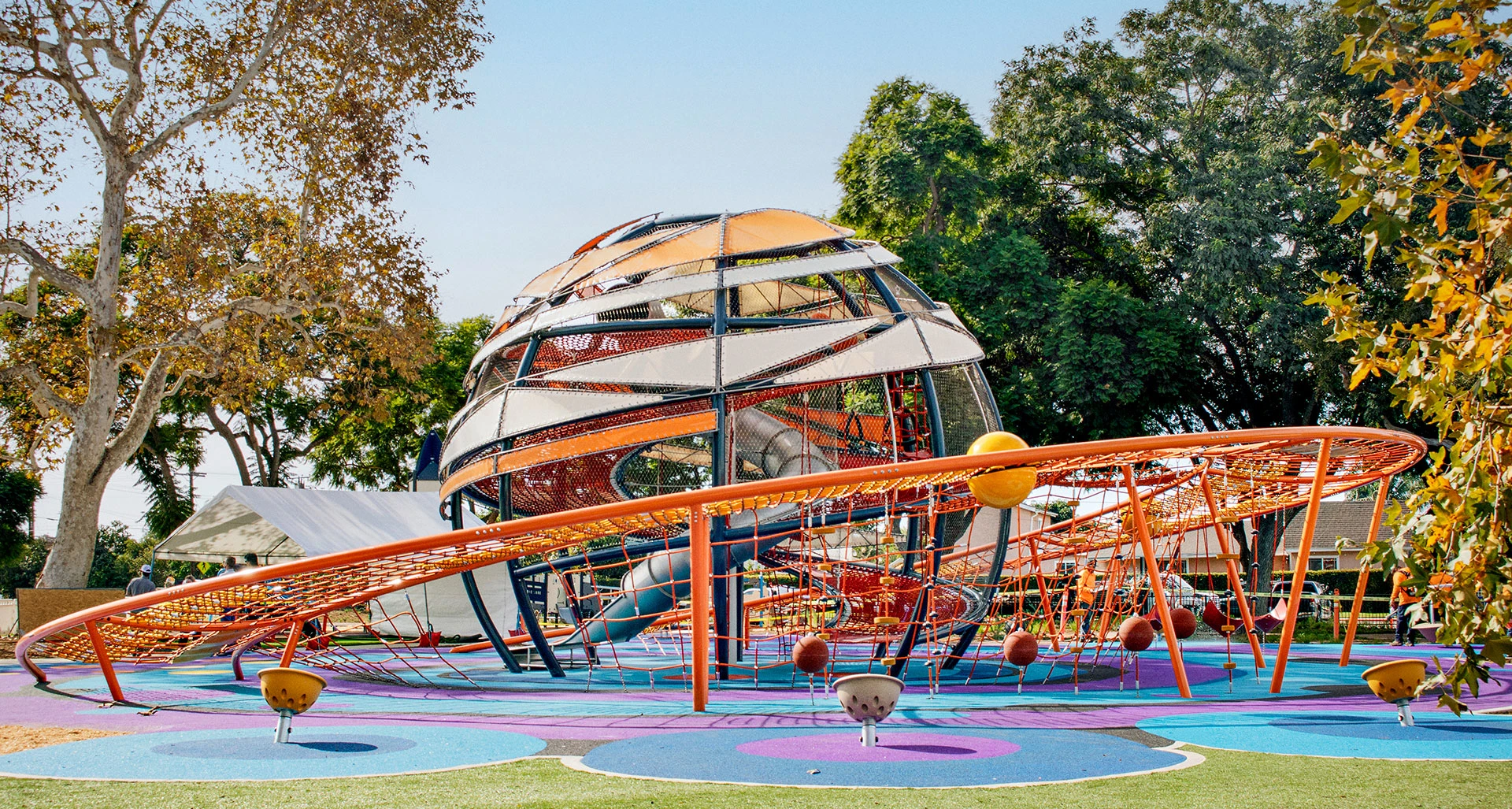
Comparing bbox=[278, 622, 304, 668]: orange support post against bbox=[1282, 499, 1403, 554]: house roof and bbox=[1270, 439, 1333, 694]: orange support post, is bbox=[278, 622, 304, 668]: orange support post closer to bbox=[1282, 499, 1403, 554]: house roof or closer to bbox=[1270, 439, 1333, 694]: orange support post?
bbox=[1270, 439, 1333, 694]: orange support post

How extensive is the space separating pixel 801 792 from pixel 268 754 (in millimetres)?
4259

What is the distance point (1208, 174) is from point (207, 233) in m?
23.9

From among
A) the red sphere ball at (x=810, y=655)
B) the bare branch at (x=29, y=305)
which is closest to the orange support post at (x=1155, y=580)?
the red sphere ball at (x=810, y=655)

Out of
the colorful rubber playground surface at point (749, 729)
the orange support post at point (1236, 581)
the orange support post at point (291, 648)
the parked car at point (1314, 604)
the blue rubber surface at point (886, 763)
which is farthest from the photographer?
the parked car at point (1314, 604)

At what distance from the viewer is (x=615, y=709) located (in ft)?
37.8

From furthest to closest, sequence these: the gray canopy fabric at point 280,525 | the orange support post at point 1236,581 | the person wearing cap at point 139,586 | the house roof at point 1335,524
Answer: the house roof at point 1335,524 < the gray canopy fabric at point 280,525 < the person wearing cap at point 139,586 < the orange support post at point 1236,581

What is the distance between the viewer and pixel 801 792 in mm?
6449

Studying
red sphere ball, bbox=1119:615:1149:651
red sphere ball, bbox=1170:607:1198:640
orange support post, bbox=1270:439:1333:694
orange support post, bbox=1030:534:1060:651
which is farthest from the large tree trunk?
orange support post, bbox=1270:439:1333:694

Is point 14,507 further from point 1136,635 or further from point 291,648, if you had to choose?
point 1136,635

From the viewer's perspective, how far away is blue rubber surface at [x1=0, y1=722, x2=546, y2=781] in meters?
7.33

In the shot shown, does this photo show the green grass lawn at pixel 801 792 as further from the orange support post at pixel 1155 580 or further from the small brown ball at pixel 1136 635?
the small brown ball at pixel 1136 635

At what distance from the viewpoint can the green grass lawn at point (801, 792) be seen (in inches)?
240

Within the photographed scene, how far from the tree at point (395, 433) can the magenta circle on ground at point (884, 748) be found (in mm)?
34954

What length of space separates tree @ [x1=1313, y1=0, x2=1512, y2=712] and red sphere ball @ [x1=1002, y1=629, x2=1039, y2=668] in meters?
9.00
